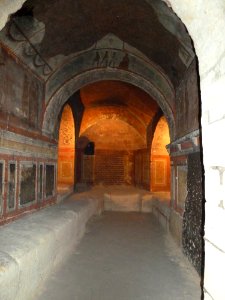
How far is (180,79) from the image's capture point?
500 centimetres

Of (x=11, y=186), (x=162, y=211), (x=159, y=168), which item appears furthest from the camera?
(x=159, y=168)

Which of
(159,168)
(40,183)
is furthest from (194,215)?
(159,168)

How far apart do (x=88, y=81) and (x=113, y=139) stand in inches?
259

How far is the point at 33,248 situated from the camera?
10.9 ft

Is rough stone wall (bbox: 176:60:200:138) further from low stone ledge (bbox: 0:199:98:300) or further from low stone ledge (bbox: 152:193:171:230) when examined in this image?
low stone ledge (bbox: 0:199:98:300)

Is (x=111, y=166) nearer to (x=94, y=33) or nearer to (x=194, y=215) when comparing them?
(x=94, y=33)

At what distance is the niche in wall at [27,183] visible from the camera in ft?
16.4

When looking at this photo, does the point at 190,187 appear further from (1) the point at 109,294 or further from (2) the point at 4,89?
(2) the point at 4,89

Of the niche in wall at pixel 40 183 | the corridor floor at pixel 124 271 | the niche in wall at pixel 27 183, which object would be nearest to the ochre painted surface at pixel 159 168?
the corridor floor at pixel 124 271

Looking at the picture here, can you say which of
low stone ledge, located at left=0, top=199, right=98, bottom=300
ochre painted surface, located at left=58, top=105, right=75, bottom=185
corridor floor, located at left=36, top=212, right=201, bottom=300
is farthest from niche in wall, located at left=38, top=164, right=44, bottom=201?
ochre painted surface, located at left=58, top=105, right=75, bottom=185

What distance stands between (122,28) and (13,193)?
368 centimetres

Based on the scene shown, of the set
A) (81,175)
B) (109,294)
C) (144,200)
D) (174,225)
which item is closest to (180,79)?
(174,225)

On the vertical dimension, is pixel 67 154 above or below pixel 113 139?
below

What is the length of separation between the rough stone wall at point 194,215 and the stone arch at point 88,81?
1.71 metres
